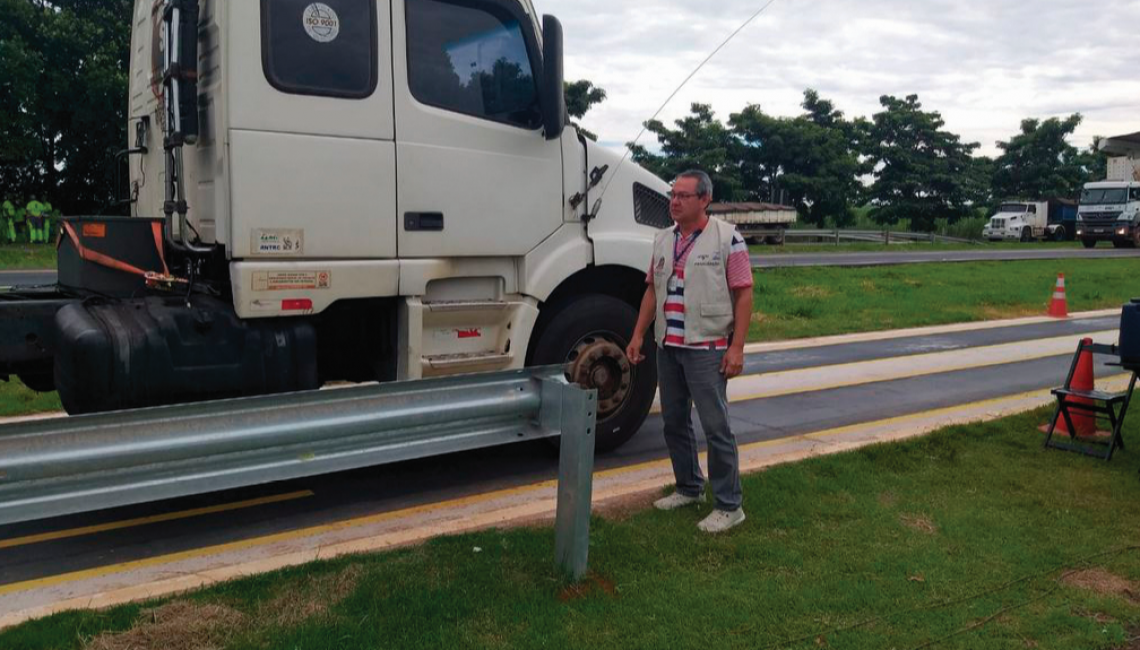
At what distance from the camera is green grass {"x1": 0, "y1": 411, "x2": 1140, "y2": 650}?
12.0ft

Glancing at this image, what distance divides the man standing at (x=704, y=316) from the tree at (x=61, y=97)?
24818 millimetres

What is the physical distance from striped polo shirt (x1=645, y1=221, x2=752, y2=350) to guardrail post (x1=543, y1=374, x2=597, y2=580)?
947 mm

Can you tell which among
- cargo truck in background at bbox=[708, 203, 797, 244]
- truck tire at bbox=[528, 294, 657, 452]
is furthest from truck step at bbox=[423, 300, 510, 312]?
cargo truck in background at bbox=[708, 203, 797, 244]

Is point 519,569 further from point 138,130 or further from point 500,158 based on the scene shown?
point 138,130

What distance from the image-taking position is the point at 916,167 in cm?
5084

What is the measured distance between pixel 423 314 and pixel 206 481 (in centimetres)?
212

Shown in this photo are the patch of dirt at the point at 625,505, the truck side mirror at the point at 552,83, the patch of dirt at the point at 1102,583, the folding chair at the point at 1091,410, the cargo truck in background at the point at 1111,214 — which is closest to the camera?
the patch of dirt at the point at 1102,583

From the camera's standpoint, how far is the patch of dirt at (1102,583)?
4.20 meters

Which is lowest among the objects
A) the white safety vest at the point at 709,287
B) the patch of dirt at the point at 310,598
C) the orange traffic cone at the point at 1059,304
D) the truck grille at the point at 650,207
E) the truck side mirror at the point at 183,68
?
the patch of dirt at the point at 310,598

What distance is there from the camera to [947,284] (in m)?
21.0

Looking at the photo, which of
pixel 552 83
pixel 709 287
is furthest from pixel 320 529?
pixel 552 83

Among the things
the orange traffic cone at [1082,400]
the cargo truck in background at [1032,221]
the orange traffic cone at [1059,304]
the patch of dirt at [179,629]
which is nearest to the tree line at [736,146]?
the cargo truck in background at [1032,221]

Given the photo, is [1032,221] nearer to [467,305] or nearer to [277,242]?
[467,305]

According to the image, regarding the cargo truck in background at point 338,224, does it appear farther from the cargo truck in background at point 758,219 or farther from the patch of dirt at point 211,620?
the cargo truck in background at point 758,219
